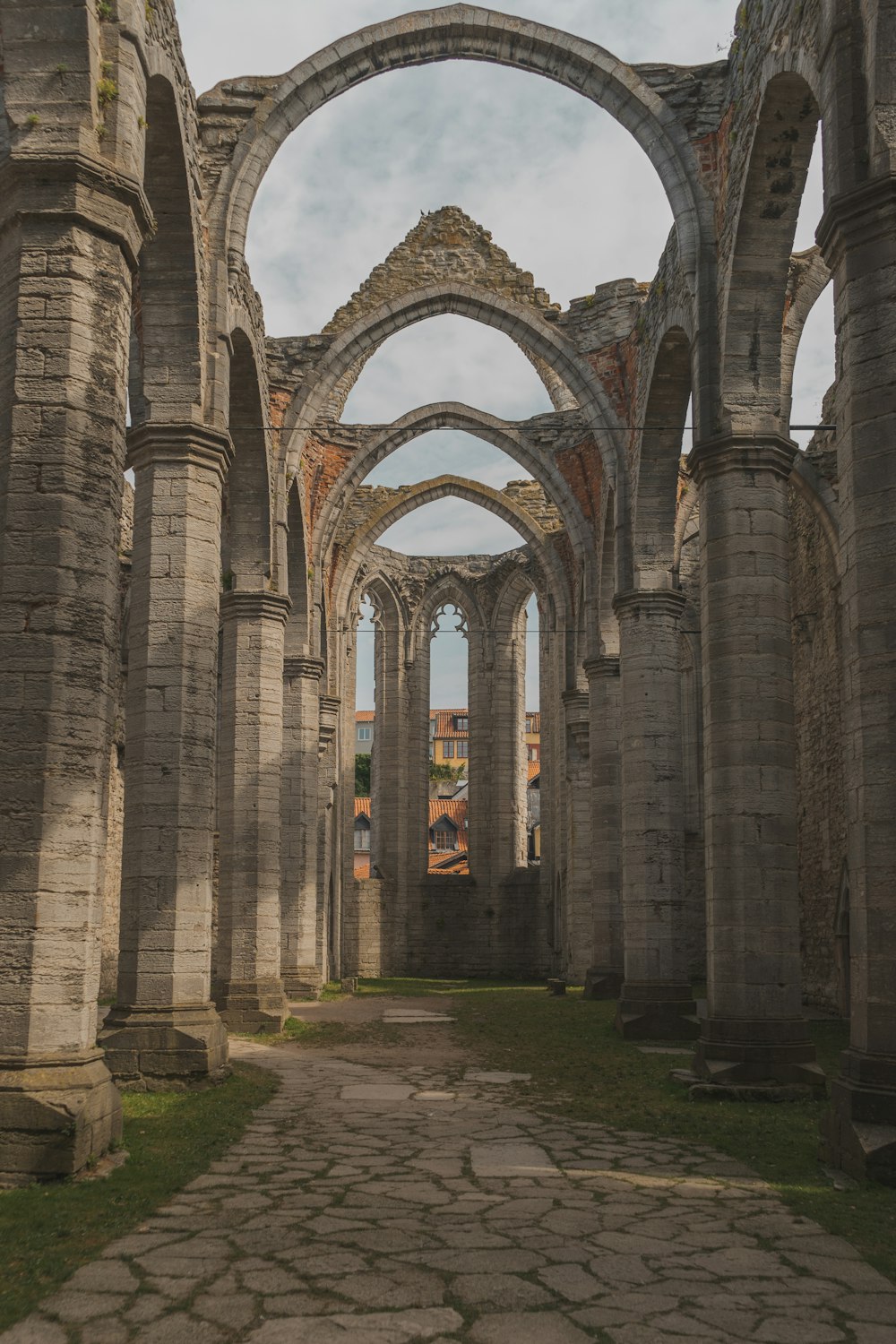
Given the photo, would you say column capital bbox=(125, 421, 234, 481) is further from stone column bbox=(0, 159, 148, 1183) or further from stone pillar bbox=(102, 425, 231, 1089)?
stone column bbox=(0, 159, 148, 1183)

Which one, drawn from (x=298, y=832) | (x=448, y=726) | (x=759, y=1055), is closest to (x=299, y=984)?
(x=298, y=832)

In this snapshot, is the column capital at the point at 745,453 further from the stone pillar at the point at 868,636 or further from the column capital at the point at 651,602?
the column capital at the point at 651,602

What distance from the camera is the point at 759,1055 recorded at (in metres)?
8.88

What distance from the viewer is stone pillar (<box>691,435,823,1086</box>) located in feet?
29.7

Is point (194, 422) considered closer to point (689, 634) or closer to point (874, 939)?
point (874, 939)

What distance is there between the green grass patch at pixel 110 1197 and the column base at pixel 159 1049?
44cm

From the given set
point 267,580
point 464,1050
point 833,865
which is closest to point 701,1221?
point 464,1050

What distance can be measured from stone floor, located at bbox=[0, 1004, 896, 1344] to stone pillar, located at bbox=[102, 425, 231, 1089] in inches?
77.3

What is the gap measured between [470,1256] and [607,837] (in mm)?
13108

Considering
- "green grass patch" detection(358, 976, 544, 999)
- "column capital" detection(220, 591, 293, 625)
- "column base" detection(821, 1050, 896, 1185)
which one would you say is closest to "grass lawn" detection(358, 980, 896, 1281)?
"column base" detection(821, 1050, 896, 1185)

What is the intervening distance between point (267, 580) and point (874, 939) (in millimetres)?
9999

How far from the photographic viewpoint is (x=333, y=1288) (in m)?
4.33

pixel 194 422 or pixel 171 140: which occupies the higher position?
pixel 171 140

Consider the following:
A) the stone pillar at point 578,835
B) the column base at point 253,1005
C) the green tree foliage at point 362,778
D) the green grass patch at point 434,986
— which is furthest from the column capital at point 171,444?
the green tree foliage at point 362,778
